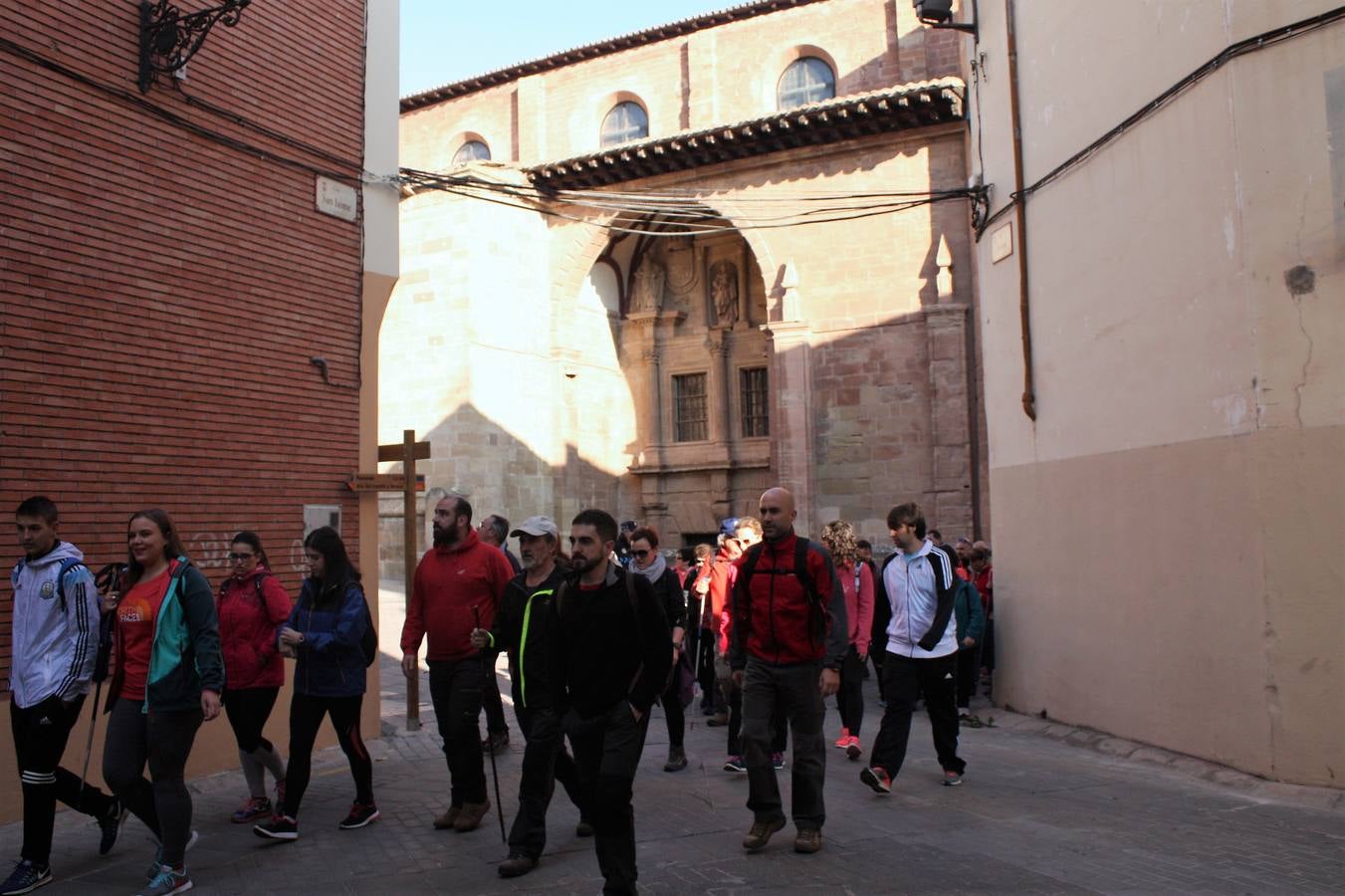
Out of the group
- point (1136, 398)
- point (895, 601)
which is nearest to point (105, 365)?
point (895, 601)

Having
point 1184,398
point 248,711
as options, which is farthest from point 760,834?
point 1184,398

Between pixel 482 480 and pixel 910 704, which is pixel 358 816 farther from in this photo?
pixel 482 480

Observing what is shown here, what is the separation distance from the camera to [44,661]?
207 inches

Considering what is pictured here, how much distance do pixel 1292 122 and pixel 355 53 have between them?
23.6 feet

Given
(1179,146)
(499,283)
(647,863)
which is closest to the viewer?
(647,863)

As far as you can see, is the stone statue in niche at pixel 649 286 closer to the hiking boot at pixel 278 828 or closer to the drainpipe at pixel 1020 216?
the drainpipe at pixel 1020 216

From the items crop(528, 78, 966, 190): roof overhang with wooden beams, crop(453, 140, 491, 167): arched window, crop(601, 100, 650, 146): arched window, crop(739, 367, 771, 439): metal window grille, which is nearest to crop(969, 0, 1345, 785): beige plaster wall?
crop(528, 78, 966, 190): roof overhang with wooden beams

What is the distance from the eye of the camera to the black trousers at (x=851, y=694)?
8.44m

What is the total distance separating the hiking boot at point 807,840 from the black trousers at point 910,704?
132 centimetres

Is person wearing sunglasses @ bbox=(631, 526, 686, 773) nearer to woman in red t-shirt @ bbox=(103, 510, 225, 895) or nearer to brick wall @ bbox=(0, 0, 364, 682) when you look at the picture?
brick wall @ bbox=(0, 0, 364, 682)

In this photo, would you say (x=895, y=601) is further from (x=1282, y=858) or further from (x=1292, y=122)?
(x=1292, y=122)

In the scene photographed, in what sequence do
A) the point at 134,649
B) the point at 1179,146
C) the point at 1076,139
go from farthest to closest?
the point at 1076,139, the point at 1179,146, the point at 134,649

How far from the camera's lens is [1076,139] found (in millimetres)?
9742

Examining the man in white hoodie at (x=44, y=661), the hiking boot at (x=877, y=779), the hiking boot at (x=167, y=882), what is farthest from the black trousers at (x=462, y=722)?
the hiking boot at (x=877, y=779)
